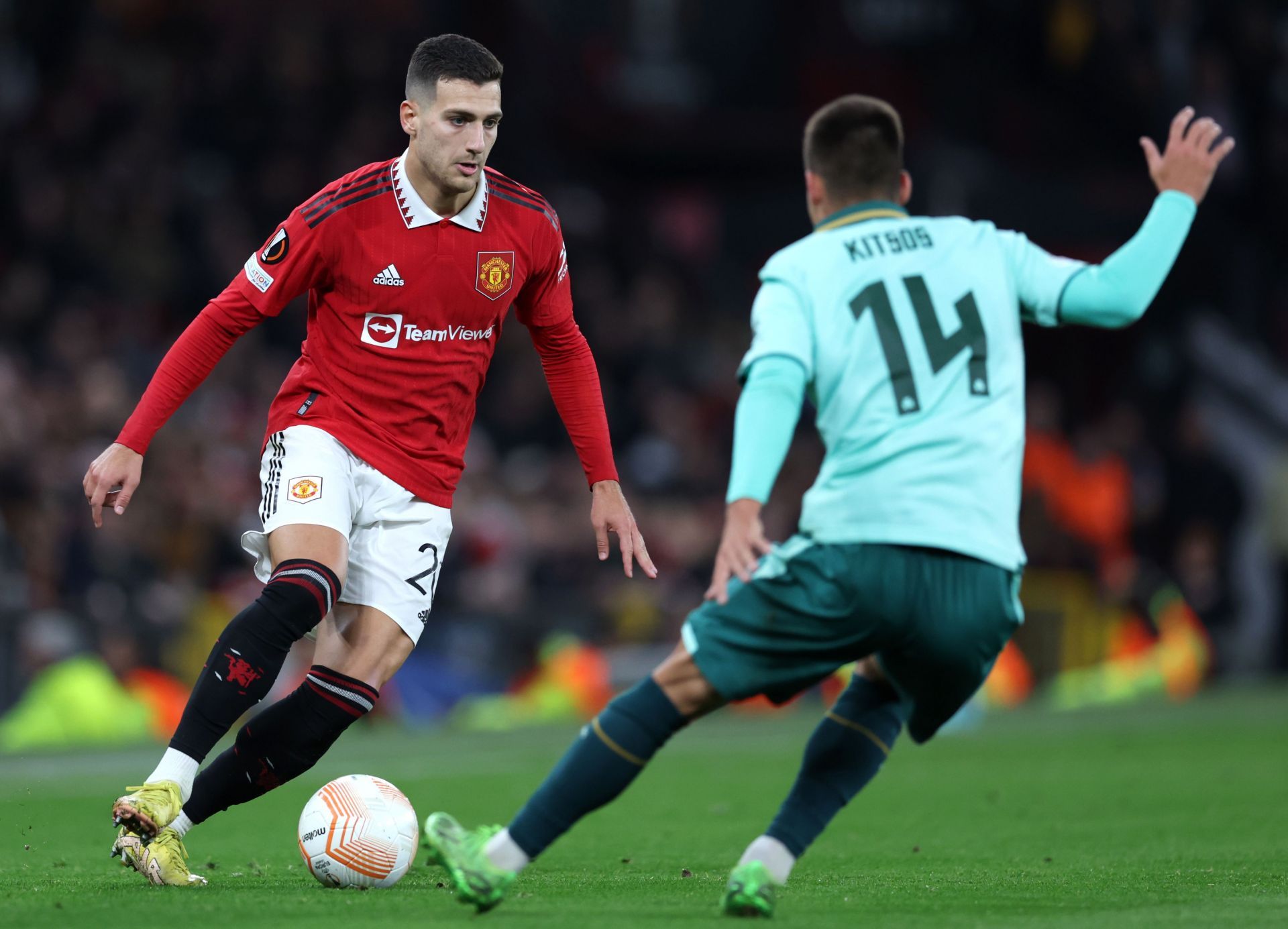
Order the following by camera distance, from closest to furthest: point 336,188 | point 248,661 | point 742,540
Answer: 1. point 742,540
2. point 248,661
3. point 336,188

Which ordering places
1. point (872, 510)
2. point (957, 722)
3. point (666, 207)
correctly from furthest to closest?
point (666, 207), point (957, 722), point (872, 510)

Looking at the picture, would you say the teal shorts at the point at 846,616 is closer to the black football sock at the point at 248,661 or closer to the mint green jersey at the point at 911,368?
the mint green jersey at the point at 911,368

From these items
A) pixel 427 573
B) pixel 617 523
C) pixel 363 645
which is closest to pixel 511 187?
pixel 617 523

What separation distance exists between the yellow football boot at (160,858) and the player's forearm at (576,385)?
5.41ft

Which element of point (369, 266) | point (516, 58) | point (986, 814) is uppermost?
point (516, 58)

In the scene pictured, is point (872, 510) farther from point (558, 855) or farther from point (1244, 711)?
point (1244, 711)

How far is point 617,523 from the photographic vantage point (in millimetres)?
5531

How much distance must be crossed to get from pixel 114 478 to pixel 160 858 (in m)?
1.03

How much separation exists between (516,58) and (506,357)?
3.94 metres

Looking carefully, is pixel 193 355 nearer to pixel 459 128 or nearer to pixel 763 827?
pixel 459 128

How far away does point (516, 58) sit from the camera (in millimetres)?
18781

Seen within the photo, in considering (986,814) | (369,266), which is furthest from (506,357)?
(369,266)

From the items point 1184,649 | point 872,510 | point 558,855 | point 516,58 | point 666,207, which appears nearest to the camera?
point 872,510

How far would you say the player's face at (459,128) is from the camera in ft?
17.6
